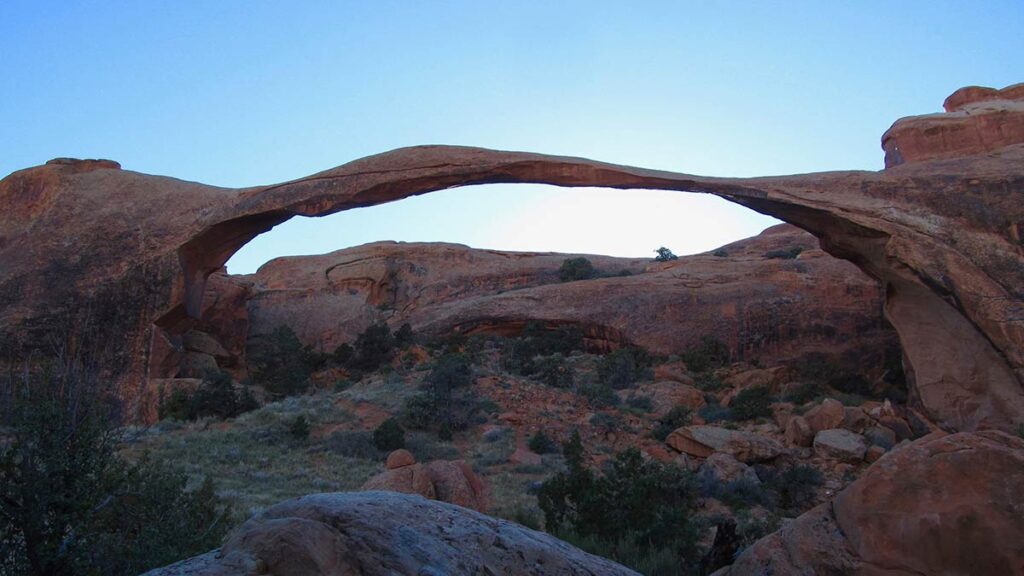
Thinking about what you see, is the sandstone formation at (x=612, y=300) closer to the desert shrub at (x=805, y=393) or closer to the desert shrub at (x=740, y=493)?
the desert shrub at (x=805, y=393)

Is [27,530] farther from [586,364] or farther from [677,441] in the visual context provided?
[586,364]

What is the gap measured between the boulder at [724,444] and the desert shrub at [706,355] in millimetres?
7434

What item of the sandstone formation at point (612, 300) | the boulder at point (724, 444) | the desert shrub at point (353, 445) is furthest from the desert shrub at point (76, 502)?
the sandstone formation at point (612, 300)

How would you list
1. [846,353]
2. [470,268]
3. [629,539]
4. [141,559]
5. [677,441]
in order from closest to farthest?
1. [141,559]
2. [629,539]
3. [677,441]
4. [846,353]
5. [470,268]

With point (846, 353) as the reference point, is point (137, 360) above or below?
above

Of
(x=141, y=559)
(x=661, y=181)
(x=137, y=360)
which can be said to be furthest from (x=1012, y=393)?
(x=137, y=360)

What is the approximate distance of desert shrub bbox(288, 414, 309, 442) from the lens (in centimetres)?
1334

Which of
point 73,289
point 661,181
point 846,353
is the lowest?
point 846,353

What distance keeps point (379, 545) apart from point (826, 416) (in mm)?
12238

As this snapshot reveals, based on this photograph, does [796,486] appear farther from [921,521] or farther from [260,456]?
[921,521]

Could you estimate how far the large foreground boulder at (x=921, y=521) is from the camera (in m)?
3.65

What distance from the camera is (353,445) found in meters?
12.9

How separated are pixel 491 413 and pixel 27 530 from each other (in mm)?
11229

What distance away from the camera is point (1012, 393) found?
12.4m
